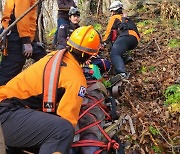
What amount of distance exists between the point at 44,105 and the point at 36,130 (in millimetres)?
333

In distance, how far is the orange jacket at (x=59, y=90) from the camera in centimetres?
355

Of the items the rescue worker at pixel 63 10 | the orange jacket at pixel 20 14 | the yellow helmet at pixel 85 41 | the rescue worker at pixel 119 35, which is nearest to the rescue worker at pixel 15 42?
the orange jacket at pixel 20 14

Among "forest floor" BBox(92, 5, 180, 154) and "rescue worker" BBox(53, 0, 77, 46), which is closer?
"forest floor" BBox(92, 5, 180, 154)

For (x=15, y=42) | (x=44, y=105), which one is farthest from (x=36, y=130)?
(x=15, y=42)

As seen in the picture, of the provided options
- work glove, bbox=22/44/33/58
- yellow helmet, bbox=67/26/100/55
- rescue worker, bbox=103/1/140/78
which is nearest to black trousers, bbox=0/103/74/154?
yellow helmet, bbox=67/26/100/55

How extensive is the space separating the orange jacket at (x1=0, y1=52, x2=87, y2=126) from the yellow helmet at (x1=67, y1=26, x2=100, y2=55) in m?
0.31

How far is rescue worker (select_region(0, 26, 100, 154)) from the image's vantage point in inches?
136

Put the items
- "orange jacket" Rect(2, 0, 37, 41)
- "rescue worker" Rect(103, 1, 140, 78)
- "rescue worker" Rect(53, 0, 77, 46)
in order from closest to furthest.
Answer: "orange jacket" Rect(2, 0, 37, 41) < "rescue worker" Rect(103, 1, 140, 78) < "rescue worker" Rect(53, 0, 77, 46)

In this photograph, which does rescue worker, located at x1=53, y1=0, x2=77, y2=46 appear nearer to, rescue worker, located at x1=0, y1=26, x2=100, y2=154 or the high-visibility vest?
rescue worker, located at x1=0, y1=26, x2=100, y2=154

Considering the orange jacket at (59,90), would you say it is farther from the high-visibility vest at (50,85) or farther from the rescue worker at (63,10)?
the rescue worker at (63,10)

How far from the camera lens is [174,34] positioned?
9.39 m

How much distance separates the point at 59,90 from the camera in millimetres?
3631

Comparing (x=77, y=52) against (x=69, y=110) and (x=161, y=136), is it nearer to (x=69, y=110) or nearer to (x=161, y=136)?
(x=69, y=110)

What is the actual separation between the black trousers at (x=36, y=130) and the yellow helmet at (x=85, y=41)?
3.29ft
